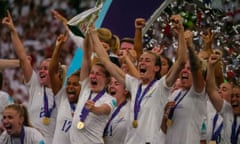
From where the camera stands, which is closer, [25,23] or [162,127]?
[162,127]

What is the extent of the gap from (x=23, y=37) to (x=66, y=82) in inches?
293

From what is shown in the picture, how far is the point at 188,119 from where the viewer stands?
1384 centimetres

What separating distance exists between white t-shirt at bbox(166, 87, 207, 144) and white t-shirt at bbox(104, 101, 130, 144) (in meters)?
0.50

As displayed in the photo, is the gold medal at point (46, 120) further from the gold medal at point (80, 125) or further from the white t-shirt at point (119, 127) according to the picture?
the gold medal at point (80, 125)

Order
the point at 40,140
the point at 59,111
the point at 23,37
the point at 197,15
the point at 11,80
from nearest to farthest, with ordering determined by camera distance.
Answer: the point at 40,140 → the point at 59,111 → the point at 197,15 → the point at 11,80 → the point at 23,37

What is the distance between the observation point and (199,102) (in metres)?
13.8

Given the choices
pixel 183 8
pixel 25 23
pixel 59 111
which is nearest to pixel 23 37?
pixel 25 23

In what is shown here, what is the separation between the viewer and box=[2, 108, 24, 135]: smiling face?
13305 mm

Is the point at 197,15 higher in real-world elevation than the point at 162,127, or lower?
higher

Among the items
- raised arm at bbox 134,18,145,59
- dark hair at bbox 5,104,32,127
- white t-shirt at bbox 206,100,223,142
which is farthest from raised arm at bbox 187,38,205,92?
dark hair at bbox 5,104,32,127

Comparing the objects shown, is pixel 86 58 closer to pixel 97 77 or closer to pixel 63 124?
pixel 97 77

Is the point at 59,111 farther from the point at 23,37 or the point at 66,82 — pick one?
the point at 23,37

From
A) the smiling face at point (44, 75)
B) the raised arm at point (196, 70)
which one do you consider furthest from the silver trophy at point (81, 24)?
the raised arm at point (196, 70)

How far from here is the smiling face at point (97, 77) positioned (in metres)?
13.7
